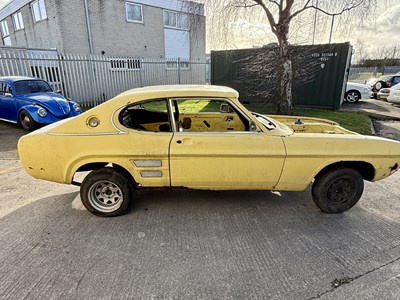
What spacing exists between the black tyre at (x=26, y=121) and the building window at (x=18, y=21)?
15.3 m

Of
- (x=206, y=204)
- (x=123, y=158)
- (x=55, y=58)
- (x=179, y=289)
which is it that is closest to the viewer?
(x=179, y=289)

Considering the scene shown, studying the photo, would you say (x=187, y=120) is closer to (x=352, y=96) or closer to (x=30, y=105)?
(x=30, y=105)

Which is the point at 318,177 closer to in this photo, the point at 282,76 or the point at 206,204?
the point at 206,204

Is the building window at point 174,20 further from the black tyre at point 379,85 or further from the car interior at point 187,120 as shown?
the car interior at point 187,120

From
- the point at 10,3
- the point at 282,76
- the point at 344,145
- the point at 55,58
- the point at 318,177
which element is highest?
the point at 10,3

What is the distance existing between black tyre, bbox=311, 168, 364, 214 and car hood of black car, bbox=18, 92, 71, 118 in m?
6.93

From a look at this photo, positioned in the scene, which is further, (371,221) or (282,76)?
(282,76)

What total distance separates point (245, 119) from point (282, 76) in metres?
6.49

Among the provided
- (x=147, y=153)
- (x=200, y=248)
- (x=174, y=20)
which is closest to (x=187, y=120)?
(x=147, y=153)

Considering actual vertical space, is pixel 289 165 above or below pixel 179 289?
above

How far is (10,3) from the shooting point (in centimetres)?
1819

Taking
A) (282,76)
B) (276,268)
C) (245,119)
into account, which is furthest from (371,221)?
(282,76)

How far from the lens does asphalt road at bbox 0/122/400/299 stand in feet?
6.96

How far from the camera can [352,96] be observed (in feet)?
42.9
